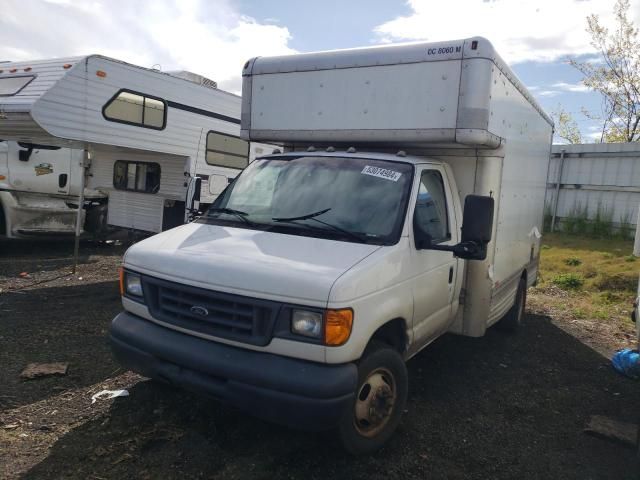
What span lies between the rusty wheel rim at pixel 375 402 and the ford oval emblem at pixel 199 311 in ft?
3.50

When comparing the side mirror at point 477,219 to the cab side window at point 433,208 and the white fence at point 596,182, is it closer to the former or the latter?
the cab side window at point 433,208

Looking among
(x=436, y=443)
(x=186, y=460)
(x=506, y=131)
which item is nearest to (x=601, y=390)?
(x=436, y=443)

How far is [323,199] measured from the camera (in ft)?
12.6

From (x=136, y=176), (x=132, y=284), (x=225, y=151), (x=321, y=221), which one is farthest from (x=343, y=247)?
(x=136, y=176)

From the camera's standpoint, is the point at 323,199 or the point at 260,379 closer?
the point at 260,379

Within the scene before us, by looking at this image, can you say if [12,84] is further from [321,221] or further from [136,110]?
[321,221]

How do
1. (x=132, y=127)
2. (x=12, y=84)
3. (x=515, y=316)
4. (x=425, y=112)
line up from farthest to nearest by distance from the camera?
(x=132, y=127)
(x=12, y=84)
(x=515, y=316)
(x=425, y=112)

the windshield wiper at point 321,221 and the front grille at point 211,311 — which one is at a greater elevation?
the windshield wiper at point 321,221

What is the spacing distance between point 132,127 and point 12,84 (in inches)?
67.1

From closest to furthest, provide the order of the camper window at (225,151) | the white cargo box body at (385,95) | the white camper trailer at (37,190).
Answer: the white cargo box body at (385,95)
the white camper trailer at (37,190)
the camper window at (225,151)

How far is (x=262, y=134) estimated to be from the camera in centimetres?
→ 508

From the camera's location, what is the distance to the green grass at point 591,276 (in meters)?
8.20

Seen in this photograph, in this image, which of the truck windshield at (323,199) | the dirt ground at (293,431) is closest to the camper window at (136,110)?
the dirt ground at (293,431)

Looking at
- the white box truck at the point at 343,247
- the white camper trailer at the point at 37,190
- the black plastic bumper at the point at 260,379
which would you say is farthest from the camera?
the white camper trailer at the point at 37,190
